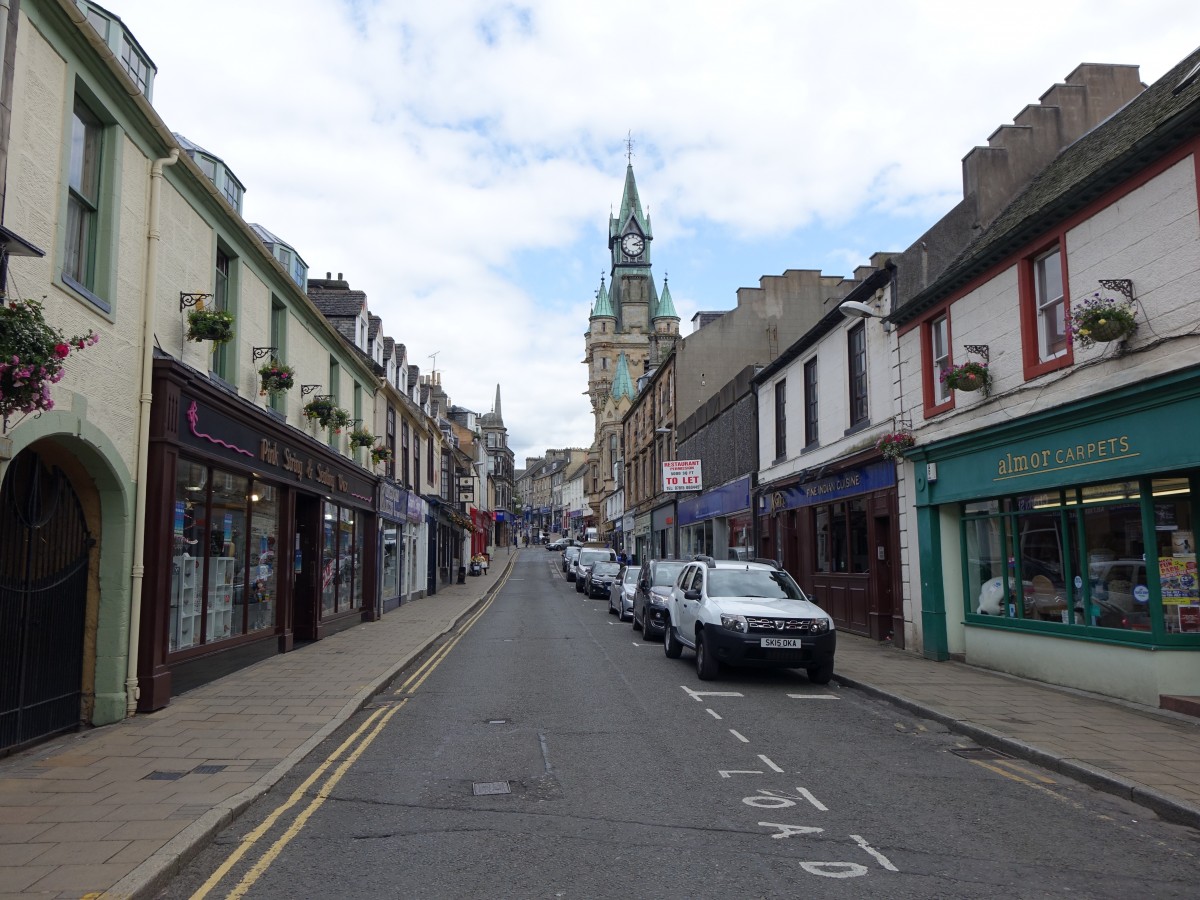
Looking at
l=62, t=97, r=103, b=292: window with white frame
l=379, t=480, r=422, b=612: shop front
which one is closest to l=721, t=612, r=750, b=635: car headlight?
l=62, t=97, r=103, b=292: window with white frame

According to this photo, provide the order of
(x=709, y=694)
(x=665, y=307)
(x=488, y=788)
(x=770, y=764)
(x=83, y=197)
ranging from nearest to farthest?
(x=488, y=788)
(x=770, y=764)
(x=83, y=197)
(x=709, y=694)
(x=665, y=307)

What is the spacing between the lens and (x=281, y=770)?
7363 mm

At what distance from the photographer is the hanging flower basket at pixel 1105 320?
975cm

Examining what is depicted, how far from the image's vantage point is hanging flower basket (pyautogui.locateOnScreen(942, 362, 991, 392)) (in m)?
12.9

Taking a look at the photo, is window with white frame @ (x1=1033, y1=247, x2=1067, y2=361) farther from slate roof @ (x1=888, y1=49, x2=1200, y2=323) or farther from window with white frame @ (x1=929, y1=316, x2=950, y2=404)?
window with white frame @ (x1=929, y1=316, x2=950, y2=404)

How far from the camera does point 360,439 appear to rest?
2095 cm

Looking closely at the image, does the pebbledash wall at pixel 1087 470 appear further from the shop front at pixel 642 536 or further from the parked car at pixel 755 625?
the shop front at pixel 642 536

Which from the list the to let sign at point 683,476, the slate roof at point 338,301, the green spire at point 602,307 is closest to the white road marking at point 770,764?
the slate roof at point 338,301

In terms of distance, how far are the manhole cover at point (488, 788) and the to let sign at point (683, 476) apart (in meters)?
26.9

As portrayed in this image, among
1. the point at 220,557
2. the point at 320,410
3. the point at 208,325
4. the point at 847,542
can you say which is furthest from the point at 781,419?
the point at 208,325

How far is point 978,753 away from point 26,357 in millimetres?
8656

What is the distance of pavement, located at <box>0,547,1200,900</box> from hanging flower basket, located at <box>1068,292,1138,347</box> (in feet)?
13.8

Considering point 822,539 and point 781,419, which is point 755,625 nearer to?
point 822,539

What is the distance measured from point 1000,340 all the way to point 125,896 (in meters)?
12.4
